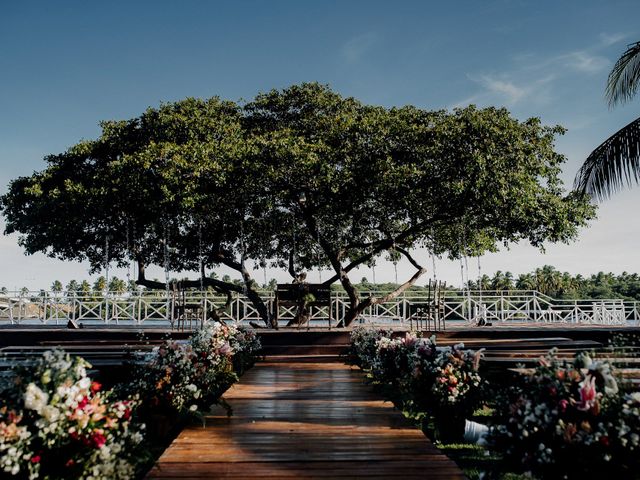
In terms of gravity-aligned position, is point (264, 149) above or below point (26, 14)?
below

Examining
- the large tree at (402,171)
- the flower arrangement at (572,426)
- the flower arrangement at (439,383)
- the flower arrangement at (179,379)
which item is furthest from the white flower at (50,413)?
the large tree at (402,171)

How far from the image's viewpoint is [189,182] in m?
14.1

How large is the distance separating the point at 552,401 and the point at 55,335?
41.6 ft

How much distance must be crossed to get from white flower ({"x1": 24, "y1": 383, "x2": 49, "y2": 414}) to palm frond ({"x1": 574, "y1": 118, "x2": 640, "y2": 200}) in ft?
28.4

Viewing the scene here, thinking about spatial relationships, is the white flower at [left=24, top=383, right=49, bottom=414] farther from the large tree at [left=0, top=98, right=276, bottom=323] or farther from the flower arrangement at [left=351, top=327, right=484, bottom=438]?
the large tree at [left=0, top=98, right=276, bottom=323]

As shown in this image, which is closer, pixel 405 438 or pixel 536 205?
pixel 405 438

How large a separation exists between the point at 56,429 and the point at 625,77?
10.2 m

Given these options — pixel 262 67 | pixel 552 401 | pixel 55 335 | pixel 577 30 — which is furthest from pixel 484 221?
pixel 552 401

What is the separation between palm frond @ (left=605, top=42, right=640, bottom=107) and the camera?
9.05 m

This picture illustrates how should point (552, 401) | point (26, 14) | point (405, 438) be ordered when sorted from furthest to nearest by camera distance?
point (26, 14)
point (405, 438)
point (552, 401)

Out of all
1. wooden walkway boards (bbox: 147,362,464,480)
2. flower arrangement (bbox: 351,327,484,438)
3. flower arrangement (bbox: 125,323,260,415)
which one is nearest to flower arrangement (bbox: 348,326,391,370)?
wooden walkway boards (bbox: 147,362,464,480)

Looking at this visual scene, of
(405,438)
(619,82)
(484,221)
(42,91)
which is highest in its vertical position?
(42,91)

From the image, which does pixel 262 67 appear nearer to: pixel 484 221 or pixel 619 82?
pixel 484 221

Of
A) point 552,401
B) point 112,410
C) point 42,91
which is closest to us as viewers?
point 552,401
